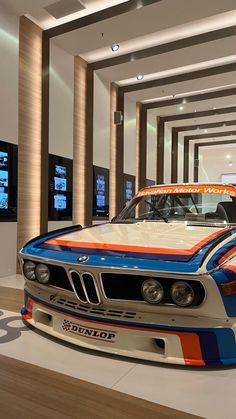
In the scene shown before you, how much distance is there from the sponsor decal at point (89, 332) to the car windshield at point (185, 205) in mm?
1146

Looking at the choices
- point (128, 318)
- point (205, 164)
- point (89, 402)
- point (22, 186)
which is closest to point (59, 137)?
point (22, 186)

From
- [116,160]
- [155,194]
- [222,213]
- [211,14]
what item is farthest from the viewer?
[116,160]

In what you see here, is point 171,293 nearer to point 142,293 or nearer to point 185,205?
point 142,293

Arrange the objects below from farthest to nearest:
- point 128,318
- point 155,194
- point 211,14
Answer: point 211,14 < point 155,194 < point 128,318

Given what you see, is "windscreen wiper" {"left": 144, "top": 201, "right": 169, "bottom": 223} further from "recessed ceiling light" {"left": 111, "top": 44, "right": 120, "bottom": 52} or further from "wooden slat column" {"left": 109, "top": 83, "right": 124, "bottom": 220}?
"wooden slat column" {"left": 109, "top": 83, "right": 124, "bottom": 220}

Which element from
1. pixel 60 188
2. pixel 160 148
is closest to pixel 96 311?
pixel 60 188

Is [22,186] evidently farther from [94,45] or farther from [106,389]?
[106,389]

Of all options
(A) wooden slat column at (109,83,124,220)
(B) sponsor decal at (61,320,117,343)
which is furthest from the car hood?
(A) wooden slat column at (109,83,124,220)

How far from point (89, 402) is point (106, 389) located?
121 mm

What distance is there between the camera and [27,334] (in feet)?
7.18

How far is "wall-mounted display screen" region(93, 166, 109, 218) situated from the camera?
22.2 ft

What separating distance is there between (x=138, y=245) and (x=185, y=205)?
3.86ft

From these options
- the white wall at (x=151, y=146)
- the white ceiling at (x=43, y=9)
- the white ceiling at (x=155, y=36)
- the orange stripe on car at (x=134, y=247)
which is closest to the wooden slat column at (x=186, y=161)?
the white wall at (x=151, y=146)

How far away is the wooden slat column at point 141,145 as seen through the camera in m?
8.83
